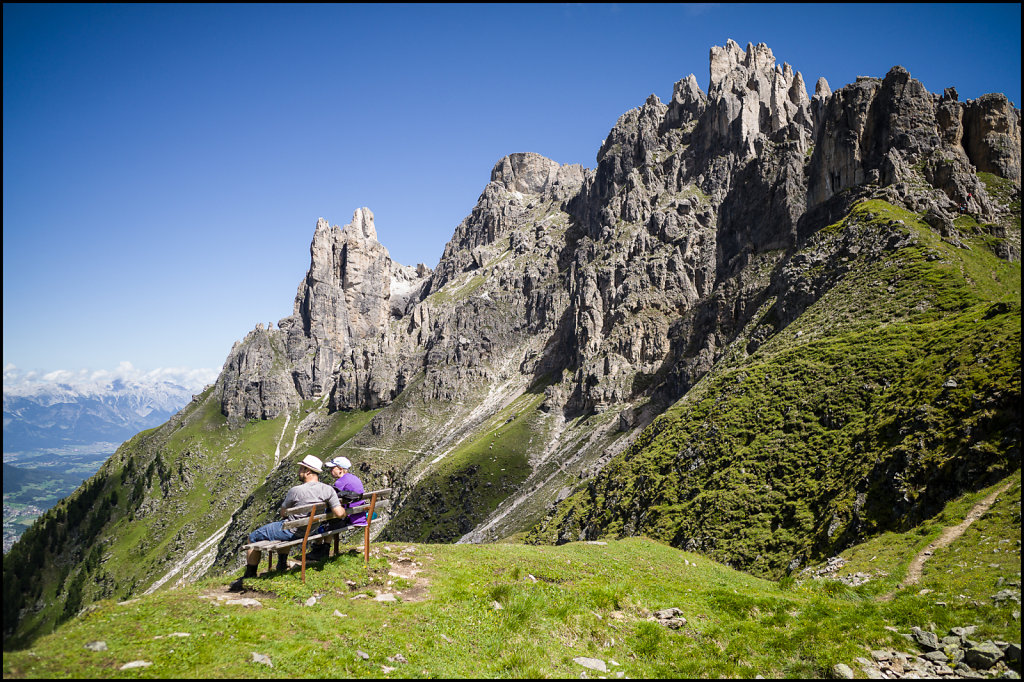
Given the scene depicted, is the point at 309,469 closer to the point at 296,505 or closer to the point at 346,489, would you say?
the point at 296,505

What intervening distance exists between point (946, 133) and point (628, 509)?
9161cm

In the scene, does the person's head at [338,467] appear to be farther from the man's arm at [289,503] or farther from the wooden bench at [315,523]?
the man's arm at [289,503]

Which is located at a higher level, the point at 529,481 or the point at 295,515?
the point at 295,515

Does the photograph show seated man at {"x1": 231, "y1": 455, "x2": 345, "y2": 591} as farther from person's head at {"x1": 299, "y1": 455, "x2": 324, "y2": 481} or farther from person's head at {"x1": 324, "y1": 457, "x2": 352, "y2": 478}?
person's head at {"x1": 324, "y1": 457, "x2": 352, "y2": 478}

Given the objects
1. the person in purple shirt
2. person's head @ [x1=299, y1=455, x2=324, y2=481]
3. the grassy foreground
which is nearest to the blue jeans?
the grassy foreground

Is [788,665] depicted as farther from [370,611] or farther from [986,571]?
[370,611]

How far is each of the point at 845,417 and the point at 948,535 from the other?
22.2 metres

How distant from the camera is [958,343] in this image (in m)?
37.7

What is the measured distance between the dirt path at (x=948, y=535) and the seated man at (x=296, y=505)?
64.6 ft

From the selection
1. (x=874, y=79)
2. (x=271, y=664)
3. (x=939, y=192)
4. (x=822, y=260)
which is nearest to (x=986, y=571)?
(x=271, y=664)

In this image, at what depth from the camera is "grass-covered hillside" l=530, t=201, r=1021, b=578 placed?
93.0ft

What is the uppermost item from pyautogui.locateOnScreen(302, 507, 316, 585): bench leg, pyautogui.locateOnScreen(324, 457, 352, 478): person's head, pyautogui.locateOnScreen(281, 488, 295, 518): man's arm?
pyautogui.locateOnScreen(324, 457, 352, 478): person's head

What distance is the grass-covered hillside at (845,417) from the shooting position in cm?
2836

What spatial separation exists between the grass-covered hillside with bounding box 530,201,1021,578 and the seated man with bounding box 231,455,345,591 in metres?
27.5
